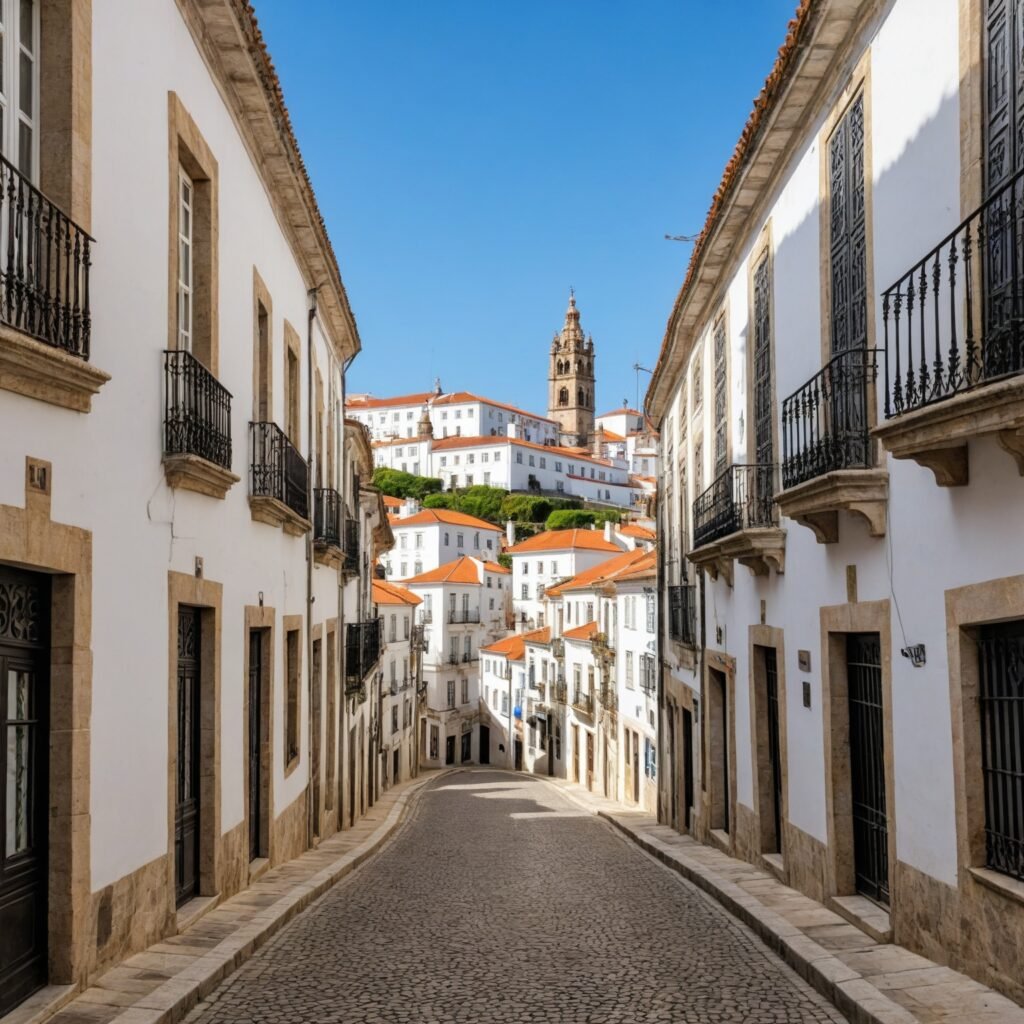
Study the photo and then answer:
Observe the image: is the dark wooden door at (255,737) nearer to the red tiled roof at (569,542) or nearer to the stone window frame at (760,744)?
the stone window frame at (760,744)

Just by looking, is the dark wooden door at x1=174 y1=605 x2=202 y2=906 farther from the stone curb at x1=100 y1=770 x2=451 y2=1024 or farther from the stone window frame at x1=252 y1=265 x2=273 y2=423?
the stone window frame at x1=252 y1=265 x2=273 y2=423

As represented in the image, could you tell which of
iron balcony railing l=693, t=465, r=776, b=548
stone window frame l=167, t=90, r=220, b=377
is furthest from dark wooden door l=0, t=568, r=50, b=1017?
iron balcony railing l=693, t=465, r=776, b=548

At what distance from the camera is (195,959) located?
25.3 ft

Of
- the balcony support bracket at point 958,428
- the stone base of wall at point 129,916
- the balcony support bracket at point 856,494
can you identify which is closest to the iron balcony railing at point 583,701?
the balcony support bracket at point 856,494

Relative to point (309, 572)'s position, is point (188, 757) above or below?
below

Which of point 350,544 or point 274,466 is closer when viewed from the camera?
point 274,466

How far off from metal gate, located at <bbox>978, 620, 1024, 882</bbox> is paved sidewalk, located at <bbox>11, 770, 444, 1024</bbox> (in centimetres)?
451

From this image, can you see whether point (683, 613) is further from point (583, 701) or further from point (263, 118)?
point (583, 701)

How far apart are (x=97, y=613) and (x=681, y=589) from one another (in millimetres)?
13159

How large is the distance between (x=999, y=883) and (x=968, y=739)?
2.69 feet

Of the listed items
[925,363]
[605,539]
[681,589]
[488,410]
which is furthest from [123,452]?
[488,410]

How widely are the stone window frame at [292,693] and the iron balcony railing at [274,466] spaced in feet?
4.56

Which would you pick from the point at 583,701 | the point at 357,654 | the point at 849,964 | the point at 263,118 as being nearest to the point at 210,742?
the point at 849,964

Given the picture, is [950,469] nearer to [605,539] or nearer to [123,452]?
[123,452]
